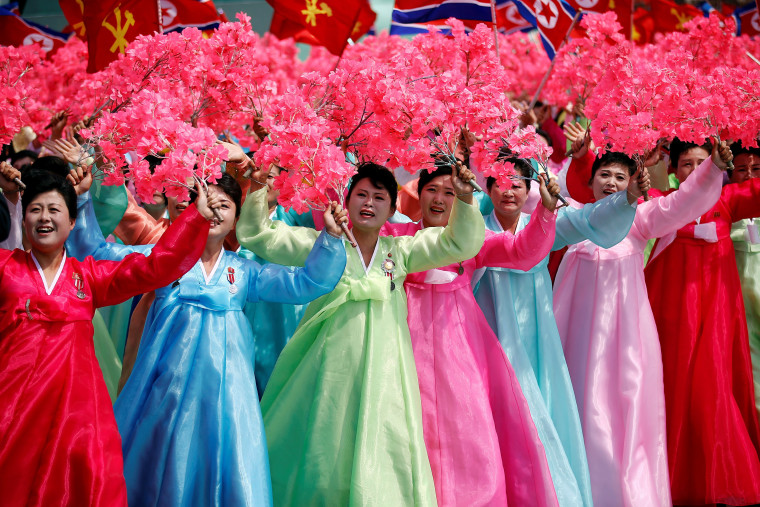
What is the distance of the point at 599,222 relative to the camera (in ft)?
12.9

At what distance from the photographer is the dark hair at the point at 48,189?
3229 millimetres

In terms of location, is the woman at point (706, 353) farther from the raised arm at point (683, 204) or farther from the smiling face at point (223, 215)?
the smiling face at point (223, 215)

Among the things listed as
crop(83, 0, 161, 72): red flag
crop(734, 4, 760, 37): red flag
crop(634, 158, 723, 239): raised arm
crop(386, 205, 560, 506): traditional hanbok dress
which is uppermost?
crop(734, 4, 760, 37): red flag

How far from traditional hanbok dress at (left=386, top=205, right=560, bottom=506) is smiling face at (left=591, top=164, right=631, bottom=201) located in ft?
2.51

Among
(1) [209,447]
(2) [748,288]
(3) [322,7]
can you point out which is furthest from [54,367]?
(3) [322,7]

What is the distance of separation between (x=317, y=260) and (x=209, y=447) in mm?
883

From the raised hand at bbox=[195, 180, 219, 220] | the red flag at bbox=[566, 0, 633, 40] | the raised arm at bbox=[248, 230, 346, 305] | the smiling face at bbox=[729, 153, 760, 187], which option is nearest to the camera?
the raised hand at bbox=[195, 180, 219, 220]

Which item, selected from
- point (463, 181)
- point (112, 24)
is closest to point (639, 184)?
point (463, 181)

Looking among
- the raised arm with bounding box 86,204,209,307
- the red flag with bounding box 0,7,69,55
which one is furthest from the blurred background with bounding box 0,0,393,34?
the raised arm with bounding box 86,204,209,307

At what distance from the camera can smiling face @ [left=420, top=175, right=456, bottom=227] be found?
14.0ft

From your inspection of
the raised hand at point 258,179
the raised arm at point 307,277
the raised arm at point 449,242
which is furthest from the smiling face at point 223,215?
the raised arm at point 449,242

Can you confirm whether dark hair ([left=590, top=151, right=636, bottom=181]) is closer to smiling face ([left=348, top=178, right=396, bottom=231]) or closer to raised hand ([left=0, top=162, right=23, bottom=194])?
smiling face ([left=348, top=178, right=396, bottom=231])

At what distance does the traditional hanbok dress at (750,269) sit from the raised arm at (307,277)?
2.78 metres

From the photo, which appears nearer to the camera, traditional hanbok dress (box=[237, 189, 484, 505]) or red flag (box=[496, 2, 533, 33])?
traditional hanbok dress (box=[237, 189, 484, 505])
